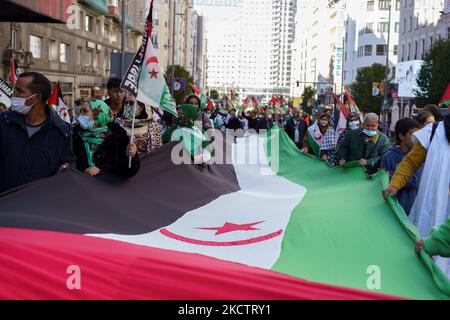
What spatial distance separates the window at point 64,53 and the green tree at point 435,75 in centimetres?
2045

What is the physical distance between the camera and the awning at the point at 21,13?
62.6ft

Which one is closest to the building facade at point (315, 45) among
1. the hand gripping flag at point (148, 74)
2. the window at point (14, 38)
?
the window at point (14, 38)

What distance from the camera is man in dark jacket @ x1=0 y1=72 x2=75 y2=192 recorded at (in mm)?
5781

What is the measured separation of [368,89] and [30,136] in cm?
6409

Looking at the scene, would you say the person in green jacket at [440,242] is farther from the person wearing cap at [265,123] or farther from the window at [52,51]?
the window at [52,51]

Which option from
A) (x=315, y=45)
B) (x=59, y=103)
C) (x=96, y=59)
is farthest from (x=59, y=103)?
(x=315, y=45)

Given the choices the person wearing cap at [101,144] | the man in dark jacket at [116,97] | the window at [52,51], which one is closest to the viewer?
the person wearing cap at [101,144]

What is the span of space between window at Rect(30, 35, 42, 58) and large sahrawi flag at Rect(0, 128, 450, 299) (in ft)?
90.9

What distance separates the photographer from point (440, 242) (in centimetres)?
430

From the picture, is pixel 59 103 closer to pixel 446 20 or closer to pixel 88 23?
pixel 88 23

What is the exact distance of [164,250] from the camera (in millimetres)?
4750

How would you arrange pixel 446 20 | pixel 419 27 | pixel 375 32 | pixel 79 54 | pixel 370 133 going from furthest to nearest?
pixel 375 32 < pixel 419 27 < pixel 446 20 < pixel 79 54 < pixel 370 133
